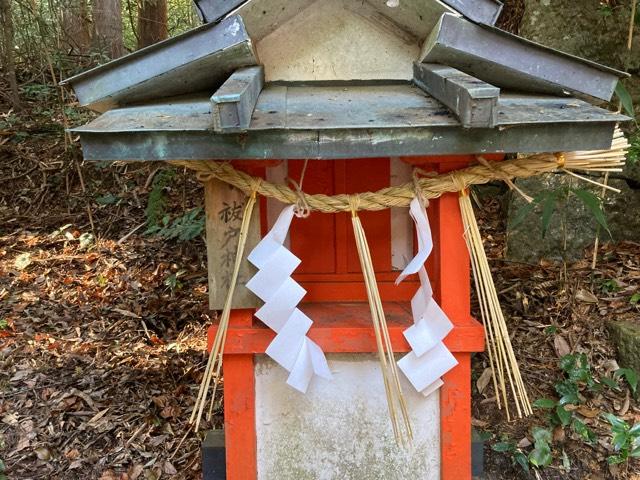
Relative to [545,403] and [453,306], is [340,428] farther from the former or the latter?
[545,403]

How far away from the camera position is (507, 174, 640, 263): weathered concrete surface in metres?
4.06

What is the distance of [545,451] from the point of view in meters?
2.83

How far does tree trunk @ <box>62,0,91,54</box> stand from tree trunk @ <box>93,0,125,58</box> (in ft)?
1.24

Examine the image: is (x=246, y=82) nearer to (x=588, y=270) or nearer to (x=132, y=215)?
(x=588, y=270)

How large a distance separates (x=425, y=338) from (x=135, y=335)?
2552mm

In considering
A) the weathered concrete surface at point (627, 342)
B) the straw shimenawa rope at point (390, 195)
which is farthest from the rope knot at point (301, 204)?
the weathered concrete surface at point (627, 342)

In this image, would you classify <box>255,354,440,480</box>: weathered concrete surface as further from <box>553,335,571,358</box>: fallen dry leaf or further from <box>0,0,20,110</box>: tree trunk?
<box>0,0,20,110</box>: tree trunk

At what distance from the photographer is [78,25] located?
298 inches

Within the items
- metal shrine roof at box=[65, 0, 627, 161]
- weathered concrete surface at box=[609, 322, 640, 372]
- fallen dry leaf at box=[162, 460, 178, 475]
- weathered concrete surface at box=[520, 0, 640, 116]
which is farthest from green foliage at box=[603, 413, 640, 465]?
weathered concrete surface at box=[520, 0, 640, 116]

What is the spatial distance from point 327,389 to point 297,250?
56 cm

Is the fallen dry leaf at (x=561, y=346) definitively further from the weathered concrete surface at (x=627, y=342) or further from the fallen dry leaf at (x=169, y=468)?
the fallen dry leaf at (x=169, y=468)

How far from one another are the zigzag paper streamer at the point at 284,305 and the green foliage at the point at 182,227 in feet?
8.85

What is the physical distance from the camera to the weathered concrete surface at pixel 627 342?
3213mm

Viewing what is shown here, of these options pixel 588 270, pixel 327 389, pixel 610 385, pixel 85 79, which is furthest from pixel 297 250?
pixel 588 270
